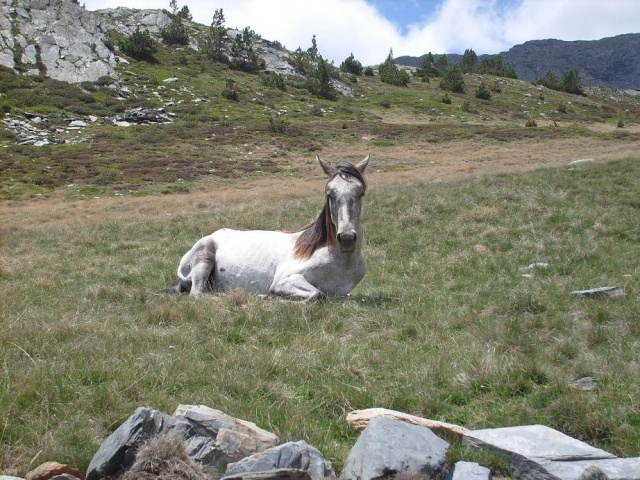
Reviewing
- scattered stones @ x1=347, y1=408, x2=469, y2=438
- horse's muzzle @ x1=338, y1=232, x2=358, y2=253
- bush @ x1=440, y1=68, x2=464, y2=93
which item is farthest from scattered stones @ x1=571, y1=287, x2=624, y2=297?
bush @ x1=440, y1=68, x2=464, y2=93

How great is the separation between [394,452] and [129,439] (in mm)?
1721

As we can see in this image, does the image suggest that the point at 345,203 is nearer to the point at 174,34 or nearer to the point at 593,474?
the point at 593,474

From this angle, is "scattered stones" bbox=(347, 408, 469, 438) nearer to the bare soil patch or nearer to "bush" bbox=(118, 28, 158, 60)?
the bare soil patch

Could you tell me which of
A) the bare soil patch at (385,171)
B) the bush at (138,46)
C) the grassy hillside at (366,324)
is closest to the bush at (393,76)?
the bush at (138,46)

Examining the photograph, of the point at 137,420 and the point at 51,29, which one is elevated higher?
the point at 51,29

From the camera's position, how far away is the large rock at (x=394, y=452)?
3436 mm

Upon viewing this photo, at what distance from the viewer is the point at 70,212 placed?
27.5 meters

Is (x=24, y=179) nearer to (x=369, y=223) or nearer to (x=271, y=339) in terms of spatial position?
(x=369, y=223)

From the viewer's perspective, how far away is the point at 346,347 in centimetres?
599

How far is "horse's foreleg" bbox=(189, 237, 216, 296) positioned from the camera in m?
9.77

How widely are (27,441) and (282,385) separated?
6.93ft

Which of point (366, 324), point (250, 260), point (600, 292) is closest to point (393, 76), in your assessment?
point (250, 260)

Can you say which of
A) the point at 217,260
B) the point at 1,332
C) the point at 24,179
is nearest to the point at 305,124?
the point at 24,179

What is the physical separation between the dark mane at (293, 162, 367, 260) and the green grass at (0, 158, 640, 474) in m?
1.29
